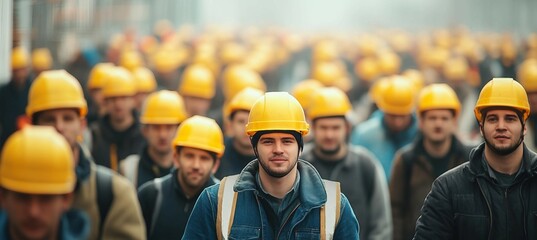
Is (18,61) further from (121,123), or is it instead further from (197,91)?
(121,123)

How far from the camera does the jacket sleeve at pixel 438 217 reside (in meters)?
6.97

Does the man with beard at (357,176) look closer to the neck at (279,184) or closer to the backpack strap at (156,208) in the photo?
the backpack strap at (156,208)

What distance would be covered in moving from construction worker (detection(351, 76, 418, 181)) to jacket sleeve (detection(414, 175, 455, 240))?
5.04 metres

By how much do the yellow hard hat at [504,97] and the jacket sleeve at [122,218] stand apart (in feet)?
7.81

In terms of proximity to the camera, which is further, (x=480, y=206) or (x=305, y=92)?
(x=305, y=92)

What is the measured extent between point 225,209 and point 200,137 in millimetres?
2574

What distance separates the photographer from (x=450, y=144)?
34.4 ft

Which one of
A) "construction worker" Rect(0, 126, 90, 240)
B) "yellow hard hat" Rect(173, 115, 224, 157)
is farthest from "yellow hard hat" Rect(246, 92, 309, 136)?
"yellow hard hat" Rect(173, 115, 224, 157)

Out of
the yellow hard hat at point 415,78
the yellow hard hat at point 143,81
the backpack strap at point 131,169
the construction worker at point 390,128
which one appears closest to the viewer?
the backpack strap at point 131,169

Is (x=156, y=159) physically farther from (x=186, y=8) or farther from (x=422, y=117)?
(x=186, y=8)

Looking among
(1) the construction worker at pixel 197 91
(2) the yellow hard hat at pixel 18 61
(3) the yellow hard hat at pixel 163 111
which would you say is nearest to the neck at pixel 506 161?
(3) the yellow hard hat at pixel 163 111

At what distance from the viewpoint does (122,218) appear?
6336mm

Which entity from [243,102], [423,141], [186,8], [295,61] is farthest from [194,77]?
[186,8]

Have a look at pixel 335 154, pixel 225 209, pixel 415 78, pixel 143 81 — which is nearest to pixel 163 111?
pixel 335 154
